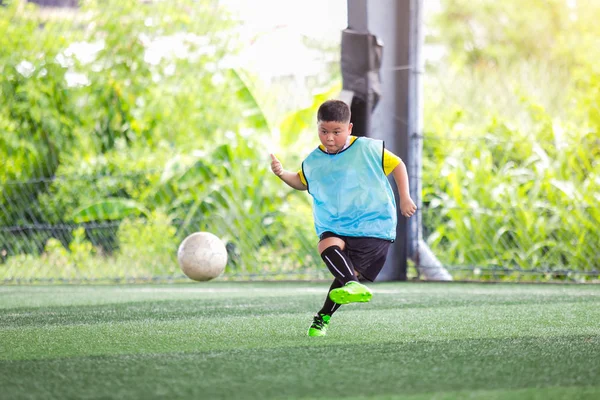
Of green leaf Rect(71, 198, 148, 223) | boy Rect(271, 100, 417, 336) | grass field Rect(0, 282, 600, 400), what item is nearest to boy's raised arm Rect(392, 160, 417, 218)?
boy Rect(271, 100, 417, 336)

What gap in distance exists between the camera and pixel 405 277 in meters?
7.83

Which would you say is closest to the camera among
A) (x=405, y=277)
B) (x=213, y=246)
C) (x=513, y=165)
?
(x=213, y=246)

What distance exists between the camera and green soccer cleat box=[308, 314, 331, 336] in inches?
152

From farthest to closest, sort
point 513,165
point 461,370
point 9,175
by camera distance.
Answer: point 9,175, point 513,165, point 461,370

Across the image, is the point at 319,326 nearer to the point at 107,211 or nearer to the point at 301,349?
the point at 301,349

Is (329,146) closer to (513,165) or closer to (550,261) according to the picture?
(550,261)

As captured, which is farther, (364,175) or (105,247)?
(105,247)

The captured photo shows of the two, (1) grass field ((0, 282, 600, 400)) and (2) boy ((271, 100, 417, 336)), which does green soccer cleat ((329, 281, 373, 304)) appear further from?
(2) boy ((271, 100, 417, 336))

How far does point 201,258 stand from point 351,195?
1.92 meters

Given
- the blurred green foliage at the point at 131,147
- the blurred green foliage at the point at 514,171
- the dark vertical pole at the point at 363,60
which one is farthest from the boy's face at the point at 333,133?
the blurred green foliage at the point at 131,147

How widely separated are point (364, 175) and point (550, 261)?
4260mm

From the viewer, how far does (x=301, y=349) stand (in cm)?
341

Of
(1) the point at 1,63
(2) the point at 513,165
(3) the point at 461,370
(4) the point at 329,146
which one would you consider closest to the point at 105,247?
(1) the point at 1,63

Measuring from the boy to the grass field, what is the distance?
0.35 m
